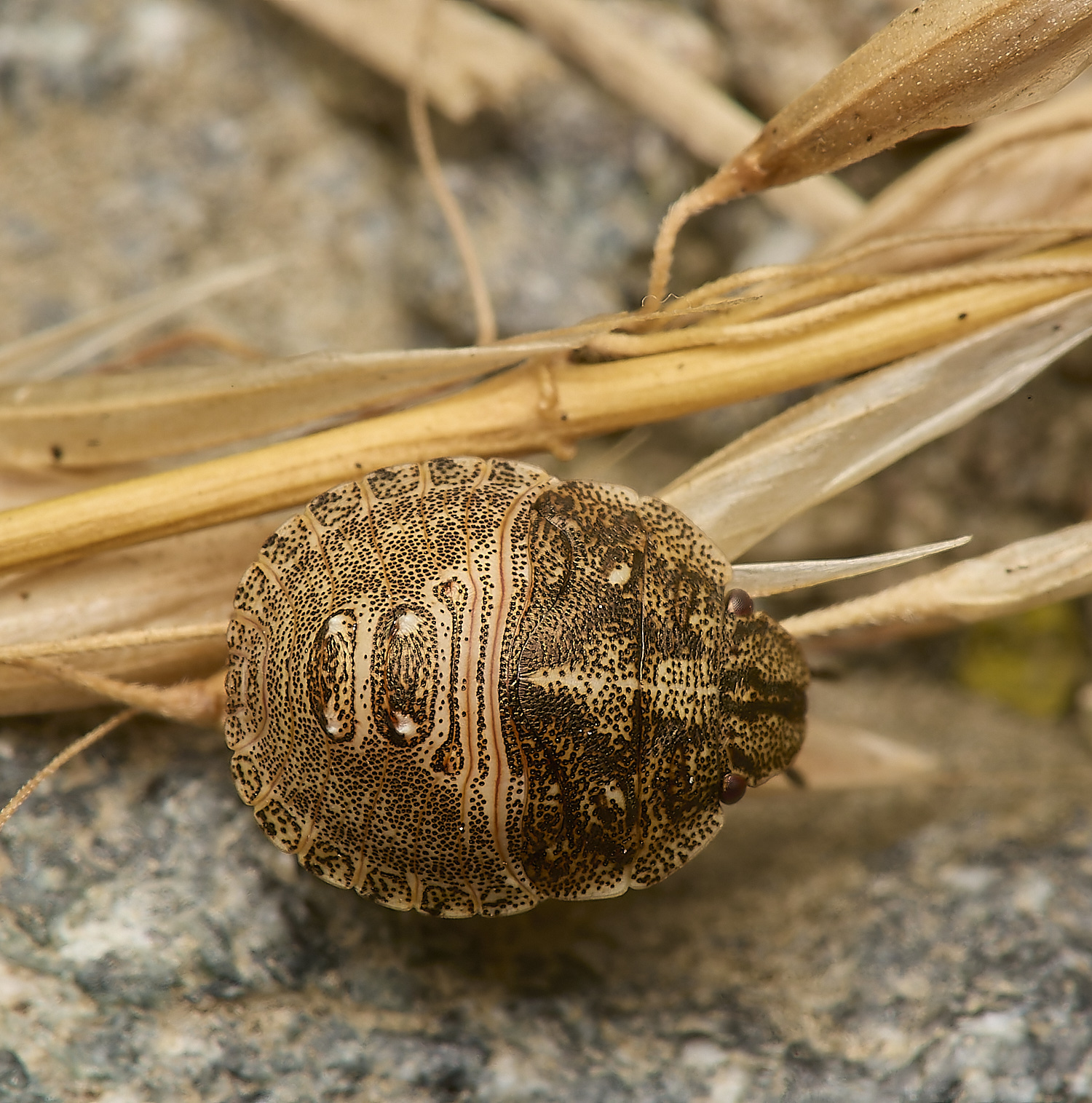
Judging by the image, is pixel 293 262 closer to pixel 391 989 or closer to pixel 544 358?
pixel 544 358

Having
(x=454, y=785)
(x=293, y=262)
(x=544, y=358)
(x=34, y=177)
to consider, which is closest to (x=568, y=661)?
(x=454, y=785)

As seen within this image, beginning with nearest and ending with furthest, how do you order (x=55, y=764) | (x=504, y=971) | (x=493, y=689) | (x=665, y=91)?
(x=493, y=689) < (x=55, y=764) < (x=504, y=971) < (x=665, y=91)

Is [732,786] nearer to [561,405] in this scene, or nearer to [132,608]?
[561,405]

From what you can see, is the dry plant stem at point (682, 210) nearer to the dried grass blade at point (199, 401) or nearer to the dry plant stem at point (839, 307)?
the dry plant stem at point (839, 307)

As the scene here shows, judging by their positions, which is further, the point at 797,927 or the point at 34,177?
the point at 34,177

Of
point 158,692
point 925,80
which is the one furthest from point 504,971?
point 925,80

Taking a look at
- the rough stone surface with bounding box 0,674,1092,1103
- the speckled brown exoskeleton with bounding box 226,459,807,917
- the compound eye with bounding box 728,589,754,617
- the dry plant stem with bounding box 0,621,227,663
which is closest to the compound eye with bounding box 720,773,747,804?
the speckled brown exoskeleton with bounding box 226,459,807,917
